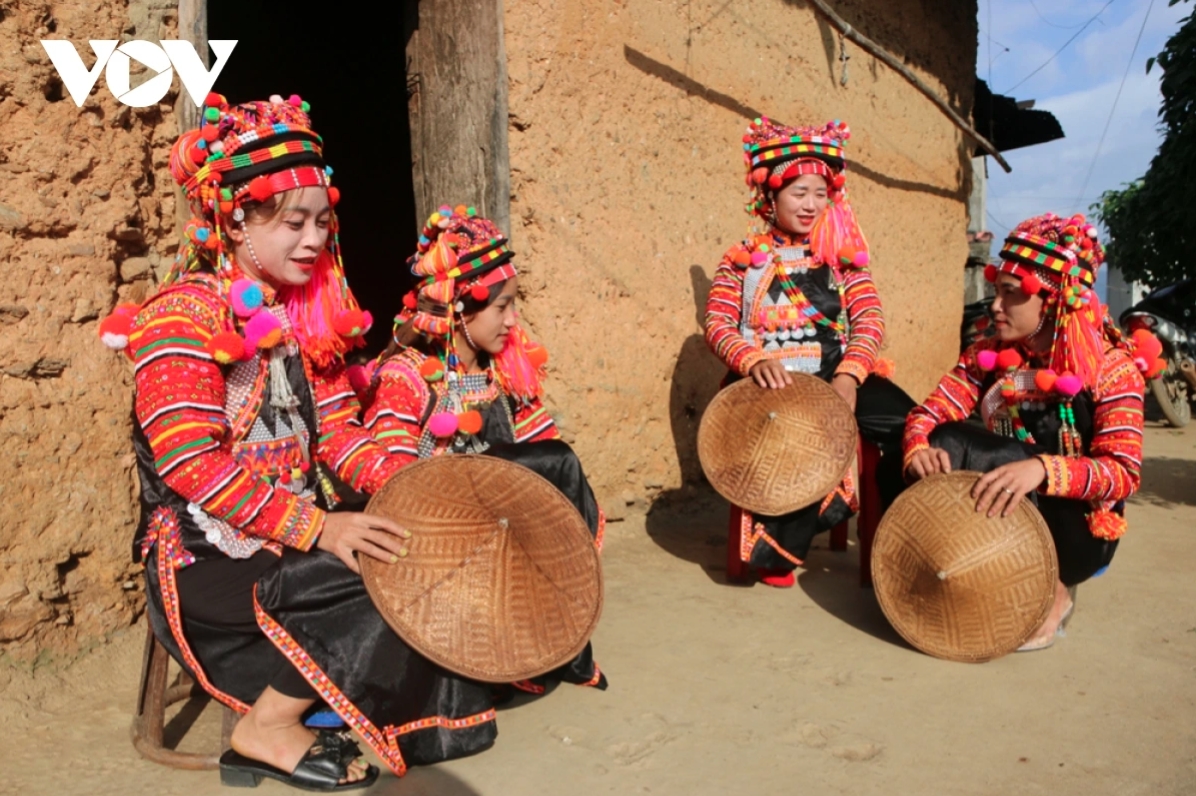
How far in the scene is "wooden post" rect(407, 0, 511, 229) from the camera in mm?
3807

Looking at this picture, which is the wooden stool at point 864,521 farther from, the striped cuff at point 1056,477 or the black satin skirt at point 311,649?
the black satin skirt at point 311,649

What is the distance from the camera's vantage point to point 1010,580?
9.72 feet

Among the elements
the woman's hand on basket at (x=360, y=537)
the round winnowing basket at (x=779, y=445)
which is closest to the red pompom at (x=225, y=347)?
the woman's hand on basket at (x=360, y=537)

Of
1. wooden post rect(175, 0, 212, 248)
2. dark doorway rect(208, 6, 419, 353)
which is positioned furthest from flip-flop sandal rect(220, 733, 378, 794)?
dark doorway rect(208, 6, 419, 353)

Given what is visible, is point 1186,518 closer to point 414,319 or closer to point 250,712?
point 414,319

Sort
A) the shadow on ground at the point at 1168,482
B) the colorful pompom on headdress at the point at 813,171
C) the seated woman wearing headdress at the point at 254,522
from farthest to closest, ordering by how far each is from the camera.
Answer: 1. the shadow on ground at the point at 1168,482
2. the colorful pompom on headdress at the point at 813,171
3. the seated woman wearing headdress at the point at 254,522

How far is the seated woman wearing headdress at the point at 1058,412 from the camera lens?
121 inches

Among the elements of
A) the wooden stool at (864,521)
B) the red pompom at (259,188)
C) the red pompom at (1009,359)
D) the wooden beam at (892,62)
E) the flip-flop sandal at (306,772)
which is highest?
the wooden beam at (892,62)

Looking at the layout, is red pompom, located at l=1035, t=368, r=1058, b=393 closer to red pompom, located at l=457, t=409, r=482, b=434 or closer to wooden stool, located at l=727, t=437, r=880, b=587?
wooden stool, located at l=727, t=437, r=880, b=587

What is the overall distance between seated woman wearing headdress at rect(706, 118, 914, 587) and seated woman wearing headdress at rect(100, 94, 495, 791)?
1867mm

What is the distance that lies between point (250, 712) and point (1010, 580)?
7.21 feet

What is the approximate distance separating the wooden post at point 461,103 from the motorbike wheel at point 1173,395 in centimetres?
695

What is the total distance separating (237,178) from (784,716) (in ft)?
6.65

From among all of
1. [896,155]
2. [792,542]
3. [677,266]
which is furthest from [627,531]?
[896,155]
